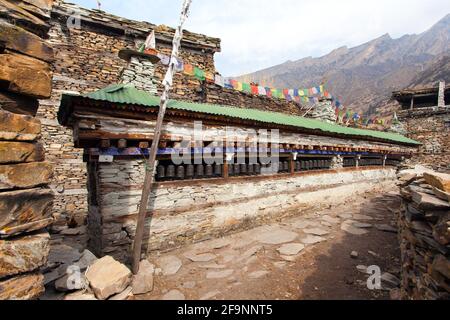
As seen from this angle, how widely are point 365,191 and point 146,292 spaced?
44.3ft

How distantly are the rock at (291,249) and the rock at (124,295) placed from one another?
12.9ft

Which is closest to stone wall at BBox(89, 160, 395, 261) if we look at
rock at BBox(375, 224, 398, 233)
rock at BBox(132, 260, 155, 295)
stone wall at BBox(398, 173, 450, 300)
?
rock at BBox(132, 260, 155, 295)

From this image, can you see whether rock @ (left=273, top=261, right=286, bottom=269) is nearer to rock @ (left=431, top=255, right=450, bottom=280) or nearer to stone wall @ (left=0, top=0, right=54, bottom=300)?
rock @ (left=431, top=255, right=450, bottom=280)

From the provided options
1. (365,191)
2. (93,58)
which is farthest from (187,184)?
(365,191)

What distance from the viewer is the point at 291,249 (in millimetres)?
6609

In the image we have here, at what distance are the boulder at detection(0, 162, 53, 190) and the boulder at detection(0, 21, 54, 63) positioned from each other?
1125mm

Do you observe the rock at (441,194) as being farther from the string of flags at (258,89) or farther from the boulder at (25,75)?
the string of flags at (258,89)

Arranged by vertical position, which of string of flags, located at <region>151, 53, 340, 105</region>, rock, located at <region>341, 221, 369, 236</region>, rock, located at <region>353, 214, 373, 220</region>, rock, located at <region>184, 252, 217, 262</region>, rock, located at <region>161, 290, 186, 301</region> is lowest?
rock, located at <region>341, 221, 369, 236</region>

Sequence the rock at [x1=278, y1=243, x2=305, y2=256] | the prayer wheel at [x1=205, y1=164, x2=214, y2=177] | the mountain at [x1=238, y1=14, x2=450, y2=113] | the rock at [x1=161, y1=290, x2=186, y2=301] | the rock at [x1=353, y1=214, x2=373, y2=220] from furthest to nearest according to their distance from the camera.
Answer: the mountain at [x1=238, y1=14, x2=450, y2=113]
the rock at [x1=353, y1=214, x2=373, y2=220]
the prayer wheel at [x1=205, y1=164, x2=214, y2=177]
the rock at [x1=278, y1=243, x2=305, y2=256]
the rock at [x1=161, y1=290, x2=186, y2=301]

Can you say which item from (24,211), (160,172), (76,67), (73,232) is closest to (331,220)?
(160,172)

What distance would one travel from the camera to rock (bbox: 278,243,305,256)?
6.38 metres

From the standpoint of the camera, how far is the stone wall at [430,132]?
938 inches
